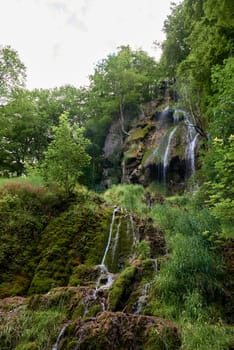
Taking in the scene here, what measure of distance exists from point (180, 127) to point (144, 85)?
6558 millimetres

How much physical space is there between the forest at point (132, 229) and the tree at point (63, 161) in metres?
0.04

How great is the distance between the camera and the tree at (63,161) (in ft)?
31.0

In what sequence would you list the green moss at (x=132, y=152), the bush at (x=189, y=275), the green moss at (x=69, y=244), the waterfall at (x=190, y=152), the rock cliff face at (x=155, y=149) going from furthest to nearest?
the green moss at (x=132, y=152) → the rock cliff face at (x=155, y=149) → the waterfall at (x=190, y=152) → the green moss at (x=69, y=244) → the bush at (x=189, y=275)

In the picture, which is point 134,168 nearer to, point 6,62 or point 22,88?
point 22,88

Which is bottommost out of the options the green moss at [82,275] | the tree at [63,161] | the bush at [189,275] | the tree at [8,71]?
the green moss at [82,275]

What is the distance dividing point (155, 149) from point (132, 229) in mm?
8823

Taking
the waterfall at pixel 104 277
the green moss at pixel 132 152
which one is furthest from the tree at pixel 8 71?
the waterfall at pixel 104 277

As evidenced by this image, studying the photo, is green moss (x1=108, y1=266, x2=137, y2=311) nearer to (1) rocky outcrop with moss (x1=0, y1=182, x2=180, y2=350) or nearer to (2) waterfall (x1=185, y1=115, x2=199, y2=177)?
(1) rocky outcrop with moss (x1=0, y1=182, x2=180, y2=350)

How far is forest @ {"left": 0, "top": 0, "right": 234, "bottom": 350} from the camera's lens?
477cm

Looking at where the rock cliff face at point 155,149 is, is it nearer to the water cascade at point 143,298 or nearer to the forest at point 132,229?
the forest at point 132,229

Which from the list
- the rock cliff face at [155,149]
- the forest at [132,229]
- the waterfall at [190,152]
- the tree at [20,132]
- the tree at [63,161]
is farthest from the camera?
the tree at [20,132]

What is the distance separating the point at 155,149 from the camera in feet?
56.4

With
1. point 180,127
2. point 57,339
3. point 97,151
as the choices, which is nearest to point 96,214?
point 57,339

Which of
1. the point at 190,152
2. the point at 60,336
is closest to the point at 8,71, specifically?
the point at 190,152
